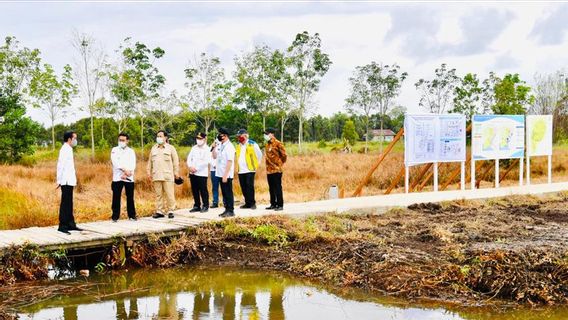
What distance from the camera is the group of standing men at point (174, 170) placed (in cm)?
975

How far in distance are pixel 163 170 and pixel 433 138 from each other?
278 inches

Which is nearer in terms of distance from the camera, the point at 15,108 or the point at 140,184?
the point at 140,184

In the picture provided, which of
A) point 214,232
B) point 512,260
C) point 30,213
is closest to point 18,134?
point 30,213

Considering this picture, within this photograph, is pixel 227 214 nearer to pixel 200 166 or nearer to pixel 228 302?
pixel 200 166

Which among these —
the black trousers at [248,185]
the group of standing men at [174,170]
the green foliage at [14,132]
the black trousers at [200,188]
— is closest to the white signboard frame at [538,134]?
the group of standing men at [174,170]

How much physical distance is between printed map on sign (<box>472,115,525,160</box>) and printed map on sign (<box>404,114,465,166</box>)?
15.8 inches

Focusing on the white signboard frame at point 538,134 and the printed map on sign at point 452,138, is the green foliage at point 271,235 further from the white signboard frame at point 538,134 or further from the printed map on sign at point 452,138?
the white signboard frame at point 538,134

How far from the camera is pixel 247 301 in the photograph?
7875 mm

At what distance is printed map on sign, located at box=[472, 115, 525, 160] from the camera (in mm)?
16266

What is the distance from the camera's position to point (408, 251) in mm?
9211

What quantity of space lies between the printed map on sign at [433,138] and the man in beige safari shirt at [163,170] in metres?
5.71

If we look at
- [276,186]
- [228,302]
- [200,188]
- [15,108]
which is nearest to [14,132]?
[15,108]

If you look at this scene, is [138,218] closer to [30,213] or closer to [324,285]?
[30,213]

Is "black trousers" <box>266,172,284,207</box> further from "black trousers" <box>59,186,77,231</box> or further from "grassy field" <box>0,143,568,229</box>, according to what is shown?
"black trousers" <box>59,186,77,231</box>
